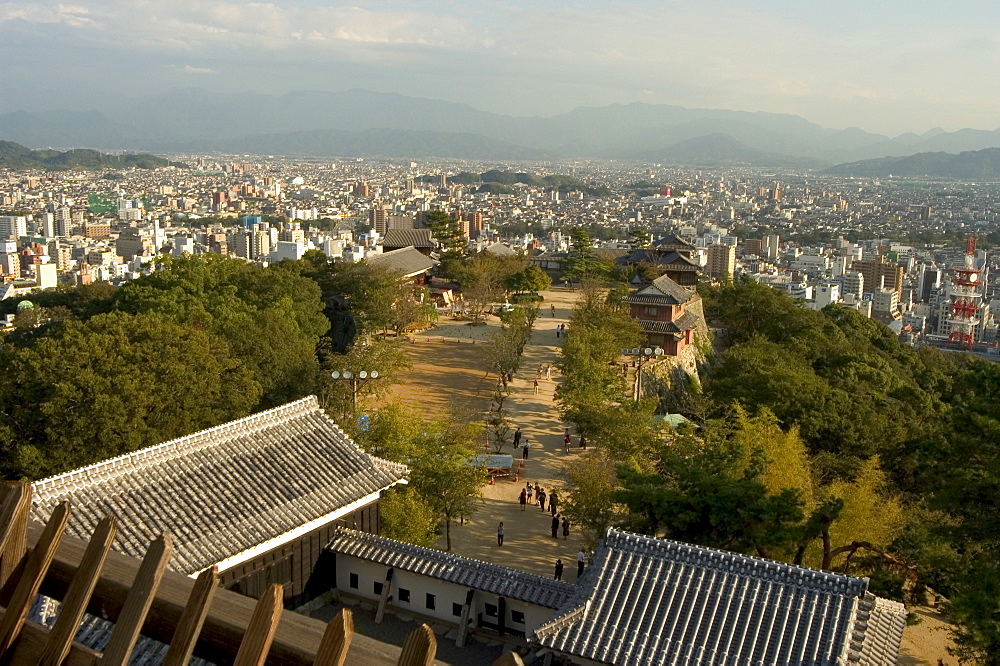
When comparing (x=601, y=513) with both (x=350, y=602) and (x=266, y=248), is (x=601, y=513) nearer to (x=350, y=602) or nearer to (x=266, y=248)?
(x=350, y=602)

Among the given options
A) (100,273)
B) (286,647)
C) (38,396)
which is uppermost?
(286,647)

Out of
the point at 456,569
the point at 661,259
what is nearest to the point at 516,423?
the point at 456,569

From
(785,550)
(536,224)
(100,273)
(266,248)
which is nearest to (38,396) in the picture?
(785,550)

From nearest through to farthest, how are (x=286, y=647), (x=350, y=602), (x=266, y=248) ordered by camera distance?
(x=286, y=647) → (x=350, y=602) → (x=266, y=248)

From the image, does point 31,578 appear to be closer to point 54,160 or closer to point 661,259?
point 661,259

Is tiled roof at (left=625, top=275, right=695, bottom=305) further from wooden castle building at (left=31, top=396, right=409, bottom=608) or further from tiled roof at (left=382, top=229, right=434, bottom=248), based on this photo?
wooden castle building at (left=31, top=396, right=409, bottom=608)

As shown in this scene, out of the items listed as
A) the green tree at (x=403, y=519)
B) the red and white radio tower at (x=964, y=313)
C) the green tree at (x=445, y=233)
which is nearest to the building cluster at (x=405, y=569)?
the green tree at (x=403, y=519)
